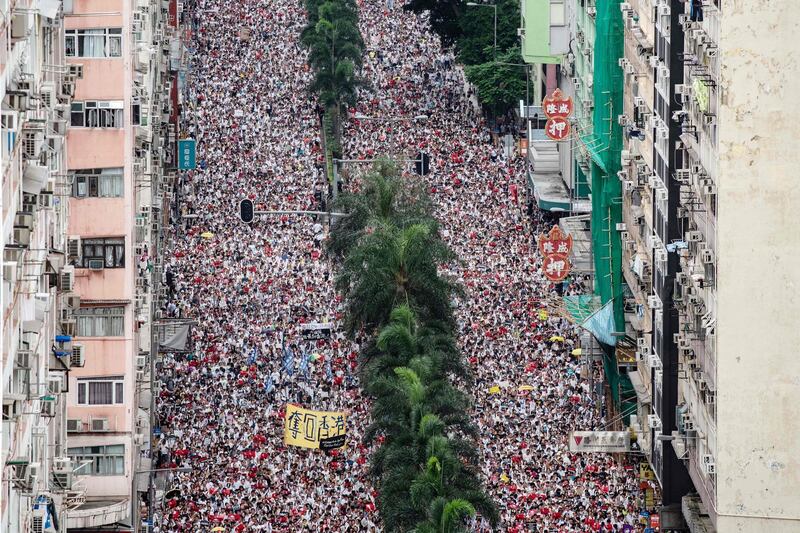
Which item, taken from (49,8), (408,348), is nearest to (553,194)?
(408,348)

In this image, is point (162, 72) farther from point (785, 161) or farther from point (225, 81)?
point (785, 161)

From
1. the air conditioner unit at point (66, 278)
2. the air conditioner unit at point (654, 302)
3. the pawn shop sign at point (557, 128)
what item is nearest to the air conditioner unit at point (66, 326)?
the air conditioner unit at point (66, 278)

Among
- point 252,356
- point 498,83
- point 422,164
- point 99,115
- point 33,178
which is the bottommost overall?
point 252,356

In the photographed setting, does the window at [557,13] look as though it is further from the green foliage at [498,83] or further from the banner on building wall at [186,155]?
the banner on building wall at [186,155]

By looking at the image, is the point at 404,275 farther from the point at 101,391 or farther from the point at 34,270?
the point at 34,270

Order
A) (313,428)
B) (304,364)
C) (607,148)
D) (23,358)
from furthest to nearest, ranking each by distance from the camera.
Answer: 1. (607,148)
2. (304,364)
3. (313,428)
4. (23,358)

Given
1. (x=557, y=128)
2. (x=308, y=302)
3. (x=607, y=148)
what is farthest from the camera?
(x=557, y=128)

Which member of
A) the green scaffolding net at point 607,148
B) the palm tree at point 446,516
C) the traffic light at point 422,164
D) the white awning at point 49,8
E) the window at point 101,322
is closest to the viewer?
the white awning at point 49,8

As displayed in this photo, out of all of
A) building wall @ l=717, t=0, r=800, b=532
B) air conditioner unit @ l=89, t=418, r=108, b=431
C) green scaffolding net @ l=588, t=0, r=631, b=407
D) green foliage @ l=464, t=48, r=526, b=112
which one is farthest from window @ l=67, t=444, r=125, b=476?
green foliage @ l=464, t=48, r=526, b=112
